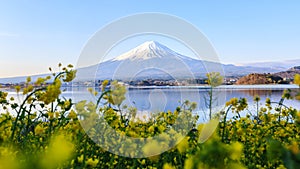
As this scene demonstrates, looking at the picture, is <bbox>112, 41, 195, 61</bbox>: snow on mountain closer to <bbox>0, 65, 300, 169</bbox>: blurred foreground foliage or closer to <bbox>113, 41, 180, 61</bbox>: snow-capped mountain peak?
<bbox>113, 41, 180, 61</bbox>: snow-capped mountain peak

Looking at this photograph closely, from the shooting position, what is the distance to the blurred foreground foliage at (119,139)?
1.45 ft

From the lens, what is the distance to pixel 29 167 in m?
0.28

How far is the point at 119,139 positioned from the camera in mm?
2037

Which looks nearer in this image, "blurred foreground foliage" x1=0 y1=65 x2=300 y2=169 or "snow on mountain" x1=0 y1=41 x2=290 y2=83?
"blurred foreground foliage" x1=0 y1=65 x2=300 y2=169

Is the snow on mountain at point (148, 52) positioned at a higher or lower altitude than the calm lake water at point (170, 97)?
higher

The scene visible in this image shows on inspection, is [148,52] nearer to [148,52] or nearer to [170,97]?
[148,52]

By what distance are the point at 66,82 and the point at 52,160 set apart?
1.83 m

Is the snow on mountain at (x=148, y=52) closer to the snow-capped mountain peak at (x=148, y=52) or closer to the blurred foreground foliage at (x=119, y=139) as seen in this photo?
the snow-capped mountain peak at (x=148, y=52)

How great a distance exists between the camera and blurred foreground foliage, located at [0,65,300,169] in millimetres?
441

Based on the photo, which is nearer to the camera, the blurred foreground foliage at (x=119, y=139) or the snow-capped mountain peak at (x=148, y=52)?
the blurred foreground foliage at (x=119, y=139)

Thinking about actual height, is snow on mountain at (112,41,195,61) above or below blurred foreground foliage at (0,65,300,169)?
above

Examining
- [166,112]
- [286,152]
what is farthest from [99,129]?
[286,152]

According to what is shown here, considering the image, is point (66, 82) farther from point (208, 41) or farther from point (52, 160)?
point (52, 160)

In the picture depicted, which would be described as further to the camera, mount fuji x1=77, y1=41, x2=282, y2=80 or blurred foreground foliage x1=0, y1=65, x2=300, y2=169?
mount fuji x1=77, y1=41, x2=282, y2=80
